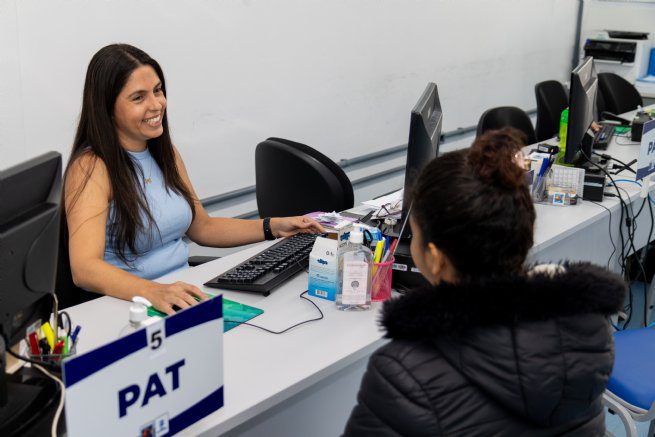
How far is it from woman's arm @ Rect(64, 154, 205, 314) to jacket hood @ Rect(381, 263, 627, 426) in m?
0.90

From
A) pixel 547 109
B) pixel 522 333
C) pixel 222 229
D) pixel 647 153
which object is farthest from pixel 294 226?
pixel 547 109

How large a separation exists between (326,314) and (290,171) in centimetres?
103

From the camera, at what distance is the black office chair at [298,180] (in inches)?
113

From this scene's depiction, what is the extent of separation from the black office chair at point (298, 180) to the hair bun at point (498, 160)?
1.61m

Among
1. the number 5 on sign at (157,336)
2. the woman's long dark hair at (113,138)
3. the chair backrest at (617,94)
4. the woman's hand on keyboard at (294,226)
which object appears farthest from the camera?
the chair backrest at (617,94)

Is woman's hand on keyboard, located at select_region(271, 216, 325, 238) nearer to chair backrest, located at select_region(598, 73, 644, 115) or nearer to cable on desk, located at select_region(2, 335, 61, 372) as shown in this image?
cable on desk, located at select_region(2, 335, 61, 372)

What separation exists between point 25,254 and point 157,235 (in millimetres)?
948

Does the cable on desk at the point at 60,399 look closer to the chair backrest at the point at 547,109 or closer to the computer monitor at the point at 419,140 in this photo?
the computer monitor at the point at 419,140

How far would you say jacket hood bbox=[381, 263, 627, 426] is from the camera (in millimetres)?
1153

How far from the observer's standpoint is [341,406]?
6.58 feet

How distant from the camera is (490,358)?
45.4 inches

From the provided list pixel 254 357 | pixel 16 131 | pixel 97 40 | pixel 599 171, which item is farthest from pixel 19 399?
pixel 599 171

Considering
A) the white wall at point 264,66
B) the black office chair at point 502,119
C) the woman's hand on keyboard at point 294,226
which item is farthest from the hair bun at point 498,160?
the black office chair at point 502,119

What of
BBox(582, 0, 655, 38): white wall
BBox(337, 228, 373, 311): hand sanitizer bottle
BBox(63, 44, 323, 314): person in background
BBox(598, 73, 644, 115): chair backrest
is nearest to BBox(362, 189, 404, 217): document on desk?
BBox(63, 44, 323, 314): person in background
